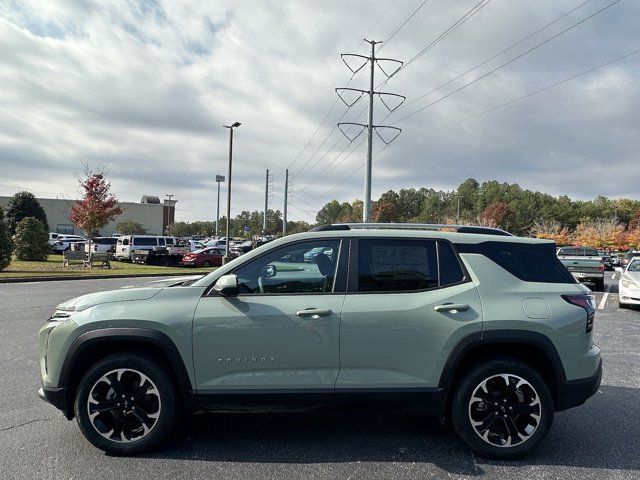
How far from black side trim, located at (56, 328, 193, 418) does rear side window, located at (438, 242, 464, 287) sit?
2112 mm

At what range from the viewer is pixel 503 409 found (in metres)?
3.68

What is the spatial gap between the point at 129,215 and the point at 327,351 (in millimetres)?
98473

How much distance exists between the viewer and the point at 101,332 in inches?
140

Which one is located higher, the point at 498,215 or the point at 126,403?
the point at 498,215

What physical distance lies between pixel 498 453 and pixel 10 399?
4564 millimetres

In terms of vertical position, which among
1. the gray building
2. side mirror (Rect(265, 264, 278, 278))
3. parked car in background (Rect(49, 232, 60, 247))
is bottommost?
side mirror (Rect(265, 264, 278, 278))

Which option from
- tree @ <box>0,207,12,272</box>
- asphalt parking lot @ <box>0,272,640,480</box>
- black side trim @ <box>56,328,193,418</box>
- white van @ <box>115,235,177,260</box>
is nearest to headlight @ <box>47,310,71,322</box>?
black side trim @ <box>56,328,193,418</box>

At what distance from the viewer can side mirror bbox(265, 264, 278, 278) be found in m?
3.83

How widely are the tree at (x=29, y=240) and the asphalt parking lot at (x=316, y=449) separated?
984 inches

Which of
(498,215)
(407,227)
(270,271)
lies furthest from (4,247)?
(498,215)

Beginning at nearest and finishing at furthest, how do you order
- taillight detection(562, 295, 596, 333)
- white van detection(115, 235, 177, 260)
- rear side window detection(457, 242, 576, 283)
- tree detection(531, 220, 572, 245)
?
taillight detection(562, 295, 596, 333), rear side window detection(457, 242, 576, 283), white van detection(115, 235, 177, 260), tree detection(531, 220, 572, 245)

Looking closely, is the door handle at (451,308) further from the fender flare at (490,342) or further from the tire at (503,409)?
the tire at (503,409)

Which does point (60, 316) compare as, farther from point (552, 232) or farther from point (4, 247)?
point (552, 232)

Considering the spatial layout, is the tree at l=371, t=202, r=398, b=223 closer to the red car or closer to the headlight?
the red car
